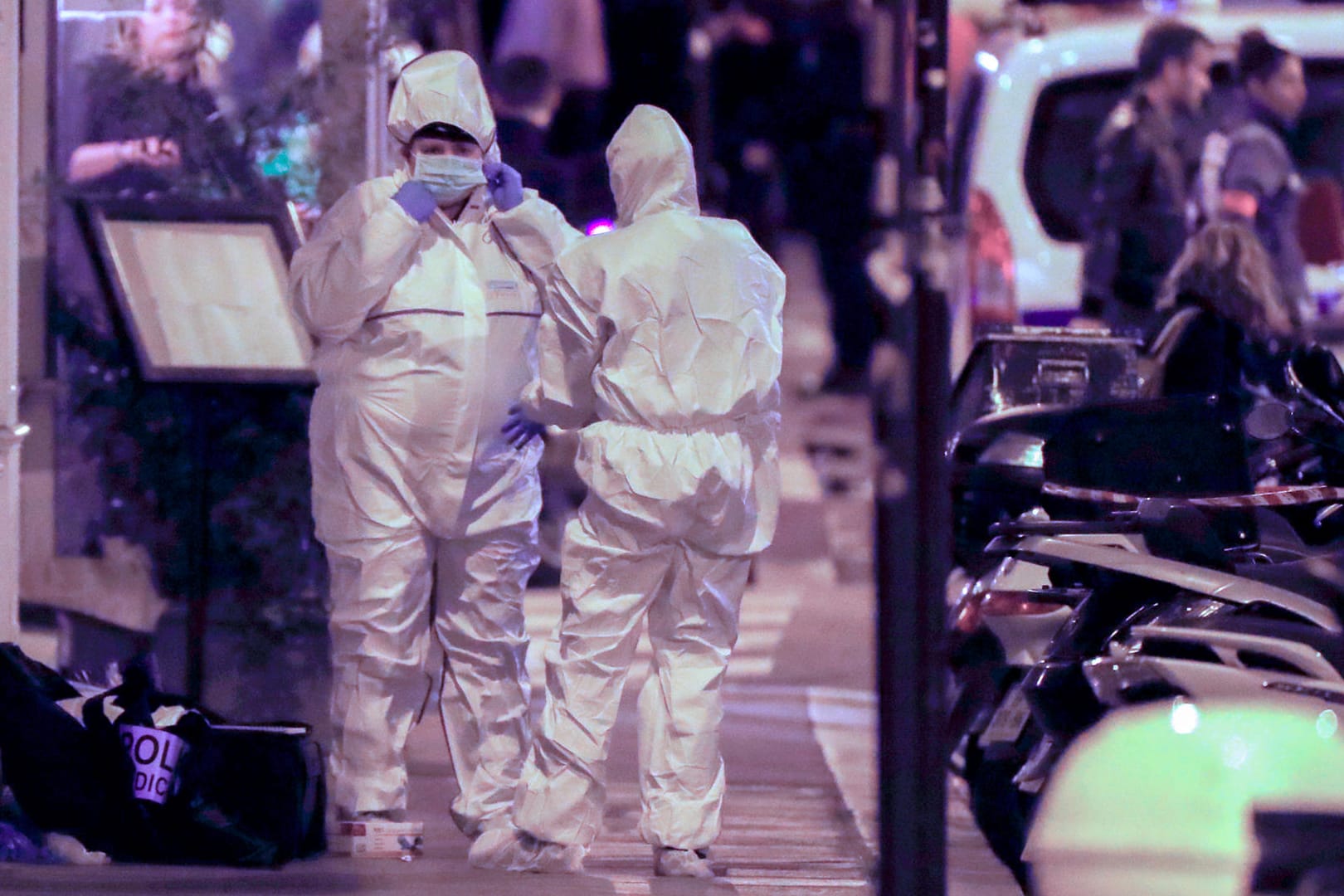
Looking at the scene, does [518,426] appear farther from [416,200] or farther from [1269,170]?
[1269,170]

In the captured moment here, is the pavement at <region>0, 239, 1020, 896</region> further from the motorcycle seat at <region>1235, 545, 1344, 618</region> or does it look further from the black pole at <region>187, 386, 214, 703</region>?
the motorcycle seat at <region>1235, 545, 1344, 618</region>

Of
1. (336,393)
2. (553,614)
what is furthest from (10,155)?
(553,614)

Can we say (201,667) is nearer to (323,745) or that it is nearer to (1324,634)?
(323,745)

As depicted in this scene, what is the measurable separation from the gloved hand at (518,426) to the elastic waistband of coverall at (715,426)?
0.34 metres

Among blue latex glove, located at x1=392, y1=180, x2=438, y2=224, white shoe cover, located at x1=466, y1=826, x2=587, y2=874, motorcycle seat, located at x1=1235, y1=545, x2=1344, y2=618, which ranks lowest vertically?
white shoe cover, located at x1=466, y1=826, x2=587, y2=874

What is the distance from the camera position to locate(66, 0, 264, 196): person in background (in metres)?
7.69

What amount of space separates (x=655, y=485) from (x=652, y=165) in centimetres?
81

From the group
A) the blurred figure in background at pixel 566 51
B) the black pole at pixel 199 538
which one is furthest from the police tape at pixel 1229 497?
the blurred figure in background at pixel 566 51

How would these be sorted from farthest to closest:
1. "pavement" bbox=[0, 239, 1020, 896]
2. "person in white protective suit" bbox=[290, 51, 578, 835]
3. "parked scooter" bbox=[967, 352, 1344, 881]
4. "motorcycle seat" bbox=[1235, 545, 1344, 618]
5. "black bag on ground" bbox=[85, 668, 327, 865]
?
"person in white protective suit" bbox=[290, 51, 578, 835] → "black bag on ground" bbox=[85, 668, 327, 865] → "pavement" bbox=[0, 239, 1020, 896] → "motorcycle seat" bbox=[1235, 545, 1344, 618] → "parked scooter" bbox=[967, 352, 1344, 881]

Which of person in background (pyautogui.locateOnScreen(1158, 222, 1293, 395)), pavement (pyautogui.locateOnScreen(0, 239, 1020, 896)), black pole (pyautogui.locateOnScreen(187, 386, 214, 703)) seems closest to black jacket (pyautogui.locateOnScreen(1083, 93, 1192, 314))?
pavement (pyautogui.locateOnScreen(0, 239, 1020, 896))

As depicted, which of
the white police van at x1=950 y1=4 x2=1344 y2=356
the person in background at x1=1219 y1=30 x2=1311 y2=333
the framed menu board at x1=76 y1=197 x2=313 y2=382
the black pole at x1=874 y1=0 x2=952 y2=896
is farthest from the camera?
the white police van at x1=950 y1=4 x2=1344 y2=356

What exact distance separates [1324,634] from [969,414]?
2571 mm

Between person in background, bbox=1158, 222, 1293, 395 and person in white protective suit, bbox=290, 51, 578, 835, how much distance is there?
7.10ft

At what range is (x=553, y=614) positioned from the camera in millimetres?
10656
